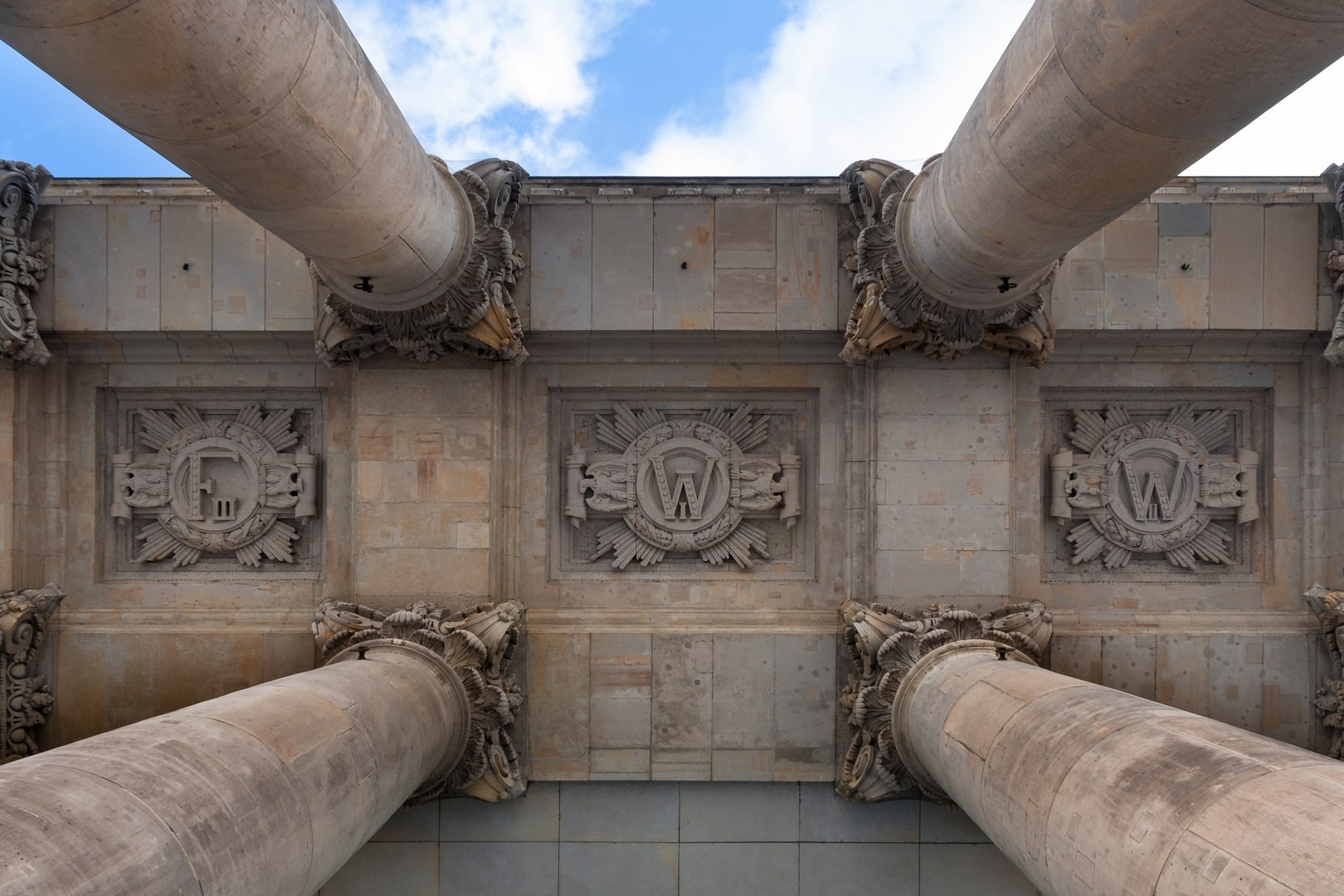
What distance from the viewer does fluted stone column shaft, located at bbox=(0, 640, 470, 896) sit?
13.7ft

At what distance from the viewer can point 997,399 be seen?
11086mm

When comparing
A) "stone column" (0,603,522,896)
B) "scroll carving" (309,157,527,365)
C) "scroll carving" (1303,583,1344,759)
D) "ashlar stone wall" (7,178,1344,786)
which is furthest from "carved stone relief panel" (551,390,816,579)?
"scroll carving" (1303,583,1344,759)

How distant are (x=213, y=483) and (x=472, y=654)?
17.8 ft

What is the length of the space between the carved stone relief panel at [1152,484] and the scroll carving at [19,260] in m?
16.1

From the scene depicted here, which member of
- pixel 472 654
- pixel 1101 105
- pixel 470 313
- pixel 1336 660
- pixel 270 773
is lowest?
pixel 1336 660

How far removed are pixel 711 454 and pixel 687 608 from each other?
2.58 meters

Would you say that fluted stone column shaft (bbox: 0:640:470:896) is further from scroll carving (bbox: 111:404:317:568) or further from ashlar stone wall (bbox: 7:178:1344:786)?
scroll carving (bbox: 111:404:317:568)

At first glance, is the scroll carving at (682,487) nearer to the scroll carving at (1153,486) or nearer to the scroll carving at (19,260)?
the scroll carving at (1153,486)

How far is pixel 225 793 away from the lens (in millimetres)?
5223

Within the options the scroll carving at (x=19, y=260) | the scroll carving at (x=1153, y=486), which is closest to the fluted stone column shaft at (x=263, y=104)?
the scroll carving at (x=19, y=260)

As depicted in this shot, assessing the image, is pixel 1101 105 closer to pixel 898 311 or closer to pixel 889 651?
pixel 898 311

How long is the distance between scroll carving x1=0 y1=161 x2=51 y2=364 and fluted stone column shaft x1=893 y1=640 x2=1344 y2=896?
14056mm

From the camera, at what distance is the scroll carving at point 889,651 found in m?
9.92

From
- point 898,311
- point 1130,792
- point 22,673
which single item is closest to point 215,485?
point 22,673
